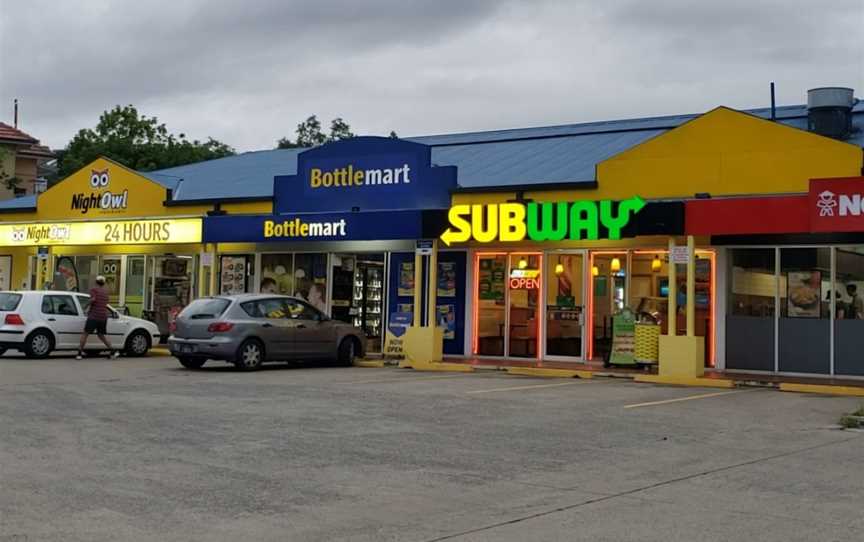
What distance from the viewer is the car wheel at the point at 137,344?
23.8m

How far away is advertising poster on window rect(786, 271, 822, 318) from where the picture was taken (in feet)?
62.8

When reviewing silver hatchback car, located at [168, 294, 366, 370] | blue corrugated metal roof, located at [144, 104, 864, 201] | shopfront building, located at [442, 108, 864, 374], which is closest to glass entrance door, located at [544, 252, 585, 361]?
shopfront building, located at [442, 108, 864, 374]

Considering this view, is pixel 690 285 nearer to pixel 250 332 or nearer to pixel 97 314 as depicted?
pixel 250 332

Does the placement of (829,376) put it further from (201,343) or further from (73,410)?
(73,410)

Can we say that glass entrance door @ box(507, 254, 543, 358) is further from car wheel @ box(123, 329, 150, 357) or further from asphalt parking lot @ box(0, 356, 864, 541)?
car wheel @ box(123, 329, 150, 357)

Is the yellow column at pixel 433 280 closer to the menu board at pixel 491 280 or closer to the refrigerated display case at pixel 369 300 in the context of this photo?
the menu board at pixel 491 280

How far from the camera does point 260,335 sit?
19.6m

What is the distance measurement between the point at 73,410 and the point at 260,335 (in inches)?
283

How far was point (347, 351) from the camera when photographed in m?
21.6

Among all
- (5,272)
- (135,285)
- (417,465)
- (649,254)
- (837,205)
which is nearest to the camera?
(417,465)

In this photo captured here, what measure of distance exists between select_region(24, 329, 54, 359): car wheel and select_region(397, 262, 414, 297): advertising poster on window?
801 centimetres

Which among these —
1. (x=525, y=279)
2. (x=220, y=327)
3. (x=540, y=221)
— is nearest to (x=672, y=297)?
(x=540, y=221)

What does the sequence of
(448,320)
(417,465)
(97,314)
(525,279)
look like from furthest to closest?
1. (448,320)
2. (525,279)
3. (97,314)
4. (417,465)

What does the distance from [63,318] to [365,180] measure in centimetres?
758
